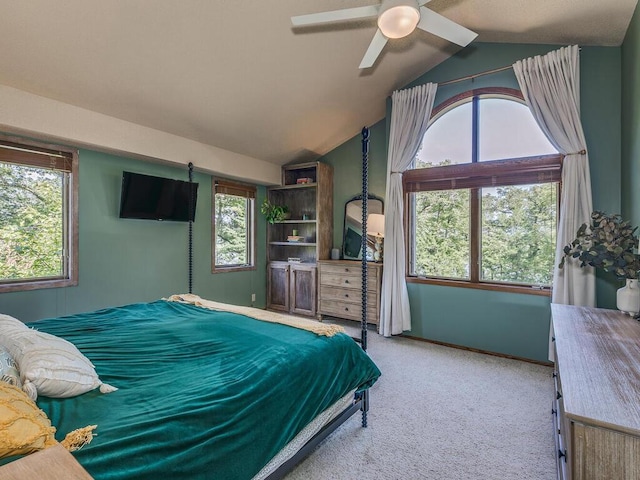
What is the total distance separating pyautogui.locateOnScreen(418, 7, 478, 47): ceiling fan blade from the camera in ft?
7.41

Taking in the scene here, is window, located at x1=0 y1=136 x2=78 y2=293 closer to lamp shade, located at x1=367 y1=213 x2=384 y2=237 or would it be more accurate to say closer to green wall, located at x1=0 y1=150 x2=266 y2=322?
green wall, located at x1=0 y1=150 x2=266 y2=322

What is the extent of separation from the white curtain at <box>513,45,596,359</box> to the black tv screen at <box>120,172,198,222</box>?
3987 millimetres

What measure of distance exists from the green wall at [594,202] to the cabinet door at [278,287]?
2.05m

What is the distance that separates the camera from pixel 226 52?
9.94 ft

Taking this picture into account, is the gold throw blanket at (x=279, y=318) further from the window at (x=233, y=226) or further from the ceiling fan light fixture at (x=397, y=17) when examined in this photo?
the ceiling fan light fixture at (x=397, y=17)

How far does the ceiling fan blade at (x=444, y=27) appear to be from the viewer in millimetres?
2258

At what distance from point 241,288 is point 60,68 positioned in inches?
133

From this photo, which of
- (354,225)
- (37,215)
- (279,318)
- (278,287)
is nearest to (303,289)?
(278,287)

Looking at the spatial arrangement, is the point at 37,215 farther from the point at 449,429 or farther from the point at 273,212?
the point at 449,429

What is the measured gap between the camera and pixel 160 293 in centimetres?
410

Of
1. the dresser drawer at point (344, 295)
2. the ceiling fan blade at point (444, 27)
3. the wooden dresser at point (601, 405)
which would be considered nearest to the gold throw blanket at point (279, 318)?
the wooden dresser at point (601, 405)

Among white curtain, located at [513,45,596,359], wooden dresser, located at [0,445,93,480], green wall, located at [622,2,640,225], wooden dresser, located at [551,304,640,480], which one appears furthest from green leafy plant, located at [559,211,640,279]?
wooden dresser, located at [0,445,93,480]

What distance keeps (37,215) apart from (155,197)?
107cm

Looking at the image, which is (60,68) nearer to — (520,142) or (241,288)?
(241,288)
